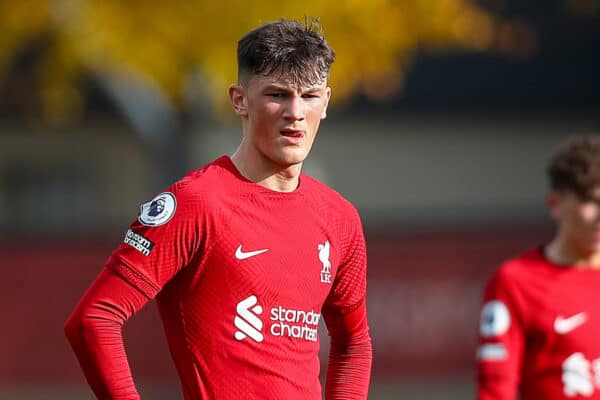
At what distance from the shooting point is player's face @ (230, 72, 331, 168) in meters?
4.42

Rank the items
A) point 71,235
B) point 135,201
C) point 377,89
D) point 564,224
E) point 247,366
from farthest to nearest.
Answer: point 135,201 → point 377,89 → point 71,235 → point 564,224 → point 247,366

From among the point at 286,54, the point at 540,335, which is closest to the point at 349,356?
the point at 286,54

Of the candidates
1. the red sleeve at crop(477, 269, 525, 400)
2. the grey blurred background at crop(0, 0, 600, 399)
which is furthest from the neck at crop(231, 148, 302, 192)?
the grey blurred background at crop(0, 0, 600, 399)

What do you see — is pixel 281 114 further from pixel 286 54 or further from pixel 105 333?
pixel 105 333

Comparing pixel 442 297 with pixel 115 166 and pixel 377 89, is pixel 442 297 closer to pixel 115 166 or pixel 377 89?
pixel 377 89

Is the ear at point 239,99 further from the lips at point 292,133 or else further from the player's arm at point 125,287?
the player's arm at point 125,287

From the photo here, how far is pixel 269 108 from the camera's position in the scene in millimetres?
4434

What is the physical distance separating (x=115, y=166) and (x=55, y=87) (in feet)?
24.1

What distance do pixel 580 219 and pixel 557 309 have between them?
42 cm

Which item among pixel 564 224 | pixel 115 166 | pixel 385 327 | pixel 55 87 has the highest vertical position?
pixel 115 166

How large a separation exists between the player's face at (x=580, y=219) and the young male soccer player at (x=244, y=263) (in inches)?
73.5

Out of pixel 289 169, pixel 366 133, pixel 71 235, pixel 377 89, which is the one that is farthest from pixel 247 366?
pixel 366 133

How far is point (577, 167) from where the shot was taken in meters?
6.14

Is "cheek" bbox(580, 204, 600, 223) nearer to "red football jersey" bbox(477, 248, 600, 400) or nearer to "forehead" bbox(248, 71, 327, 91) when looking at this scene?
"red football jersey" bbox(477, 248, 600, 400)
